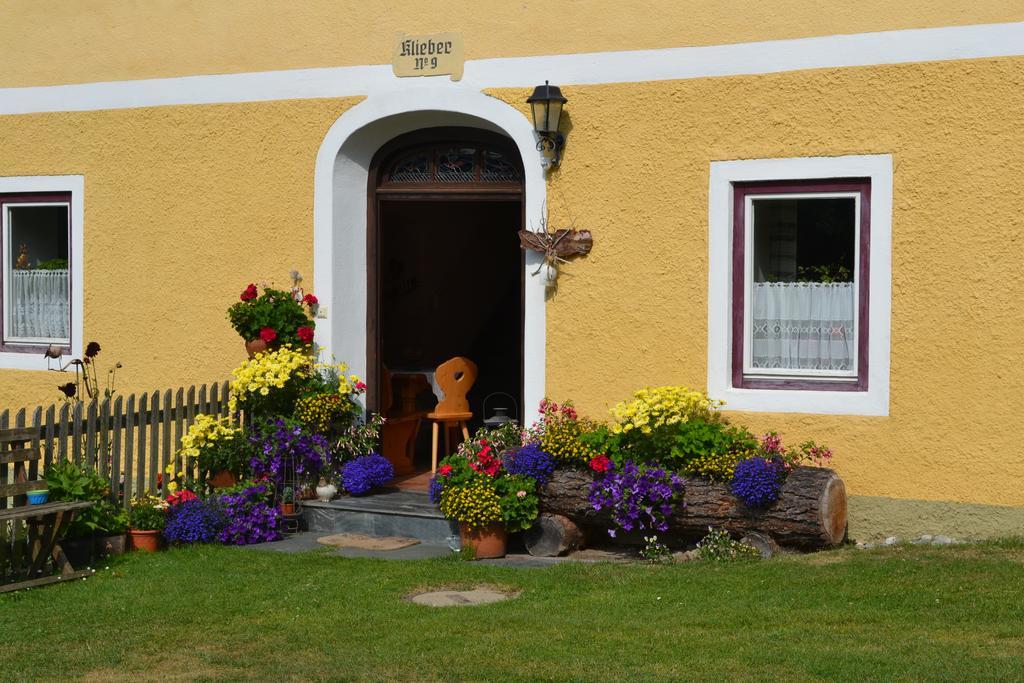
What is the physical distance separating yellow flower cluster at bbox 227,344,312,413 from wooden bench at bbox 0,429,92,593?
1878 mm

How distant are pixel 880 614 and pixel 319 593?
308 cm

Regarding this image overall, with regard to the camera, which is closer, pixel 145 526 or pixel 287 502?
pixel 145 526

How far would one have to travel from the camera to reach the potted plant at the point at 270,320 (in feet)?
33.7

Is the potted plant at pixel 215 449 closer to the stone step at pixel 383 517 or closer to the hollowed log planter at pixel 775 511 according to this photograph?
the stone step at pixel 383 517

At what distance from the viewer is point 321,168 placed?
1041cm

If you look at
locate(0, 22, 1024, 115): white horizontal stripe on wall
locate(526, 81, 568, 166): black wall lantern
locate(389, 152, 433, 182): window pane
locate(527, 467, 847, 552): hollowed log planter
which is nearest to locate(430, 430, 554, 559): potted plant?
locate(527, 467, 847, 552): hollowed log planter

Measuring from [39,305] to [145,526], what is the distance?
3.38m

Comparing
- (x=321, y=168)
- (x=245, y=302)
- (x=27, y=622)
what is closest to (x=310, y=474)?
(x=245, y=302)

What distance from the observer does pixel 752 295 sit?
30.5 feet

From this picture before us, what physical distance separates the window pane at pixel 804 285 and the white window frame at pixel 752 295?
0.02 metres

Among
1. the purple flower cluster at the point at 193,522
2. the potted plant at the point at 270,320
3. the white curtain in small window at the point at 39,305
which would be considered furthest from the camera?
the white curtain in small window at the point at 39,305

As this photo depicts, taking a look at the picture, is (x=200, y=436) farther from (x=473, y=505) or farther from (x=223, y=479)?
(x=473, y=505)

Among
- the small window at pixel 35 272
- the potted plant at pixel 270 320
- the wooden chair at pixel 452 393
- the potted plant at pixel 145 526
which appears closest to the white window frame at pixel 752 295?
the wooden chair at pixel 452 393

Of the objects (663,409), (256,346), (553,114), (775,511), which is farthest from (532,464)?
(256,346)
